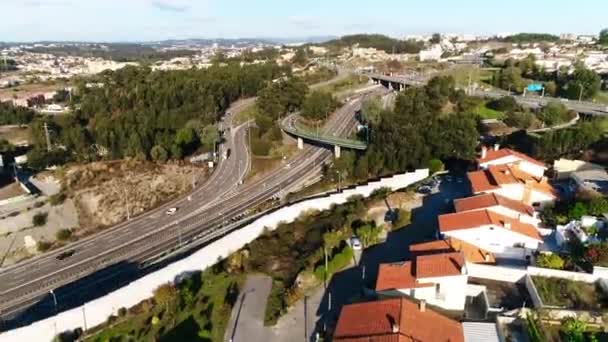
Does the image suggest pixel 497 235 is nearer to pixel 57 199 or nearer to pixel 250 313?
pixel 250 313

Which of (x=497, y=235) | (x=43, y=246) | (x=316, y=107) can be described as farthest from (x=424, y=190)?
(x=43, y=246)

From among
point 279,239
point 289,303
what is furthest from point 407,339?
point 279,239

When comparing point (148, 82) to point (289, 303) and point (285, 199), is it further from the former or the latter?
point (289, 303)

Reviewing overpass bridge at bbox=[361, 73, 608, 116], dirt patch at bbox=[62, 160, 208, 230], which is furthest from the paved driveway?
overpass bridge at bbox=[361, 73, 608, 116]

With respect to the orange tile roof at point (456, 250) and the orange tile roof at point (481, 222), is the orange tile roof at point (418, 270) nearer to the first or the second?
the orange tile roof at point (456, 250)

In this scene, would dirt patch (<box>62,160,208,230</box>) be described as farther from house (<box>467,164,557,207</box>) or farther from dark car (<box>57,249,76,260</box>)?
house (<box>467,164,557,207</box>)

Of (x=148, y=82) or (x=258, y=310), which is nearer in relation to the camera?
(x=258, y=310)

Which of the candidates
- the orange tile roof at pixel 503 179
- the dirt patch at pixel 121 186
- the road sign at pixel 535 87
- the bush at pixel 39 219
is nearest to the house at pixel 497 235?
the orange tile roof at pixel 503 179
